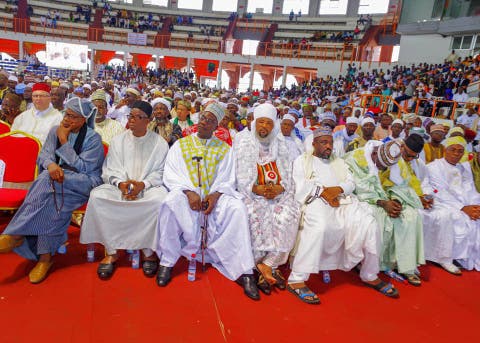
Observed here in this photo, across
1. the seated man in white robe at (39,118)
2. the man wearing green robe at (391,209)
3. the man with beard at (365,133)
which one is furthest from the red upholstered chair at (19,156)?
the man with beard at (365,133)

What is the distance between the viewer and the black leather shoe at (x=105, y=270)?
274cm

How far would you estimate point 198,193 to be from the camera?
3.04 m

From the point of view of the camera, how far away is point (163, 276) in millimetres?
2791

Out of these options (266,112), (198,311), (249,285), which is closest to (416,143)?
(266,112)

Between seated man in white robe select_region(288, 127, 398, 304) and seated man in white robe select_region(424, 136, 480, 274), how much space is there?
0.97 meters

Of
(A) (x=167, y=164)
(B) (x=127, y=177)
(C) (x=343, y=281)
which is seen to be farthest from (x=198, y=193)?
(C) (x=343, y=281)

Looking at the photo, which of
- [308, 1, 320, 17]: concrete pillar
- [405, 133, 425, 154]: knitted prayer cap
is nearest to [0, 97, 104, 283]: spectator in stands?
[405, 133, 425, 154]: knitted prayer cap

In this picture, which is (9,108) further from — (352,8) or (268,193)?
(352,8)

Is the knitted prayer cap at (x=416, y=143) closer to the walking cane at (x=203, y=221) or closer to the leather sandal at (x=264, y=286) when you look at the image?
the leather sandal at (x=264, y=286)

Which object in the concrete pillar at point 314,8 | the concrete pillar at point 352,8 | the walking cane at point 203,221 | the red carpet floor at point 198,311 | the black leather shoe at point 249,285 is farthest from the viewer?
the concrete pillar at point 314,8

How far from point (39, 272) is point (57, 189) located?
0.62 meters

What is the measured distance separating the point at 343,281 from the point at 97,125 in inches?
134

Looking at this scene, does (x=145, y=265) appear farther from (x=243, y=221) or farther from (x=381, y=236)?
(x=381, y=236)

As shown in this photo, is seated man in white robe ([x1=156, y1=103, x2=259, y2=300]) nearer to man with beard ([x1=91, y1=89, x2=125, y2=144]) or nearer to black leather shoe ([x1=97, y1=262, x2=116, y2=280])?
black leather shoe ([x1=97, y1=262, x2=116, y2=280])
